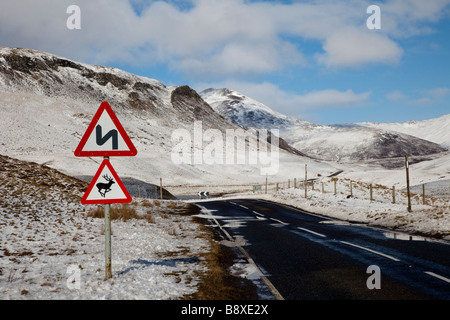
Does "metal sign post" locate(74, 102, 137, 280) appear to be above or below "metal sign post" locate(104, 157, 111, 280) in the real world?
above

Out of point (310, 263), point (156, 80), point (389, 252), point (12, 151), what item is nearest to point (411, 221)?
point (389, 252)

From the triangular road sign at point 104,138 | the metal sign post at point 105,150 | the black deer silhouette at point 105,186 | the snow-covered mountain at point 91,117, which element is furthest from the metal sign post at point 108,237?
the snow-covered mountain at point 91,117

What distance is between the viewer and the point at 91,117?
4525 inches

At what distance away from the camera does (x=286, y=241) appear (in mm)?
12266

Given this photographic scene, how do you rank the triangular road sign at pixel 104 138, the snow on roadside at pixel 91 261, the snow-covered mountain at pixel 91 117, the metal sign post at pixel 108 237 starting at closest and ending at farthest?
1. the snow on roadside at pixel 91 261
2. the triangular road sign at pixel 104 138
3. the metal sign post at pixel 108 237
4. the snow-covered mountain at pixel 91 117

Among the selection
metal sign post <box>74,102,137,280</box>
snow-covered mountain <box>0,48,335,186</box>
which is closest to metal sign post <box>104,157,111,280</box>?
metal sign post <box>74,102,137,280</box>

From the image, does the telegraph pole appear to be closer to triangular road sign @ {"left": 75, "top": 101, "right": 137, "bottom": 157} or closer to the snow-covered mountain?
triangular road sign @ {"left": 75, "top": 101, "right": 137, "bottom": 157}

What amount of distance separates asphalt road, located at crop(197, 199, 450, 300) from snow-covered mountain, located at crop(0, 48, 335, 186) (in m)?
58.1

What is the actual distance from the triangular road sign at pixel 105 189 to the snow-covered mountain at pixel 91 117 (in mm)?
61040

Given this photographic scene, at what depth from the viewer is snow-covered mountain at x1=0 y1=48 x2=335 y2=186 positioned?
274 ft

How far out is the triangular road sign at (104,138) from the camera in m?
6.36

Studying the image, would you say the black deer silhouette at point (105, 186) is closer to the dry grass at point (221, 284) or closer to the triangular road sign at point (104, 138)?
the triangular road sign at point (104, 138)
